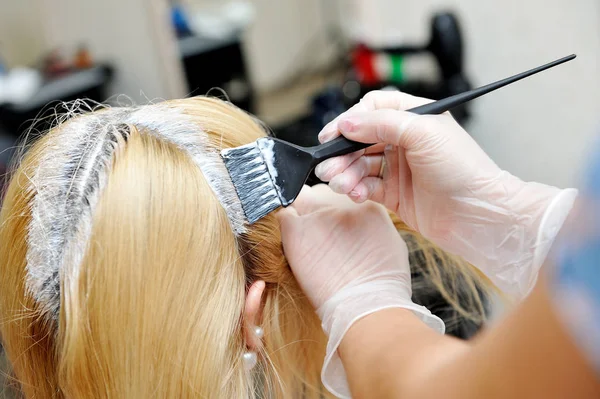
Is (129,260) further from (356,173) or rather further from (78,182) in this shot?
(356,173)

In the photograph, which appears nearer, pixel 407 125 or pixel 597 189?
pixel 597 189

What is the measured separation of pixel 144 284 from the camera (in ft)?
2.21

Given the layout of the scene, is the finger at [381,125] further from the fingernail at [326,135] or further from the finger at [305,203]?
the finger at [305,203]

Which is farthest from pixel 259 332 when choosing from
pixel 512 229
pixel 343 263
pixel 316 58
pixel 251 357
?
pixel 316 58

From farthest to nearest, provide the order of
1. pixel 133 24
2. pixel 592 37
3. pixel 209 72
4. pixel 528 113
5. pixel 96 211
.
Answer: pixel 209 72 → pixel 133 24 → pixel 528 113 → pixel 592 37 → pixel 96 211

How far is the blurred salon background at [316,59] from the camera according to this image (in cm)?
154

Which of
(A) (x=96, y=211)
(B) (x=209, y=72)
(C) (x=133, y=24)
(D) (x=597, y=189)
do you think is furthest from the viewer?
(B) (x=209, y=72)

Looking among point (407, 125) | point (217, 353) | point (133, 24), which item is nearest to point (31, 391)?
point (217, 353)

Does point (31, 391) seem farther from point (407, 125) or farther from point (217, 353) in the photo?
point (407, 125)

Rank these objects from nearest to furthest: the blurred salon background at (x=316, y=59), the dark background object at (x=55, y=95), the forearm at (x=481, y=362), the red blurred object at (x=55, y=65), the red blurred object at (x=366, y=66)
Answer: the forearm at (x=481, y=362)
the blurred salon background at (x=316, y=59)
the dark background object at (x=55, y=95)
the red blurred object at (x=366, y=66)
the red blurred object at (x=55, y=65)

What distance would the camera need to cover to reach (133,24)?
1.86 meters

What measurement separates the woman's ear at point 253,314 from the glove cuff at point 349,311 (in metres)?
0.08

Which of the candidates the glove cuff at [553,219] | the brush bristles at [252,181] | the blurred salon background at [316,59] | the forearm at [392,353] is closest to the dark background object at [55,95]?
the blurred salon background at [316,59]

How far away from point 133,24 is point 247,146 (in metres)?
1.32
